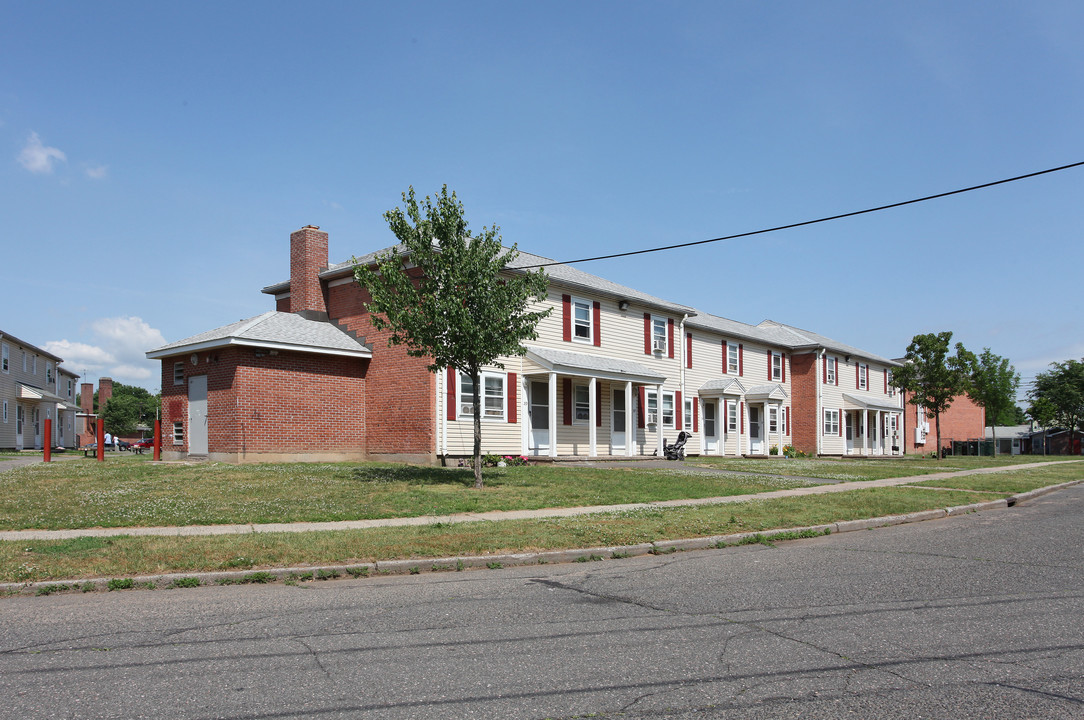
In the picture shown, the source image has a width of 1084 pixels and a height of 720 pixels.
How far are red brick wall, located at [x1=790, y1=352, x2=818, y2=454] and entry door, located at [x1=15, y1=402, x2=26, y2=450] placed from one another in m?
42.5

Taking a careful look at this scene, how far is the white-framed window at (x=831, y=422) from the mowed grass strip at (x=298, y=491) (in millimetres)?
24337

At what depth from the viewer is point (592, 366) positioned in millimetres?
26656

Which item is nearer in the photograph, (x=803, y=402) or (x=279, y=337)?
(x=279, y=337)

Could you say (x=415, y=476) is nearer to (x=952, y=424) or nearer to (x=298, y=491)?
(x=298, y=491)

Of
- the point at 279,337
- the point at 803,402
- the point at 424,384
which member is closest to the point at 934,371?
the point at 803,402

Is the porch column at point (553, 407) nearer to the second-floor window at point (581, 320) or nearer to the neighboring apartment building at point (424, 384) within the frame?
the neighboring apartment building at point (424, 384)

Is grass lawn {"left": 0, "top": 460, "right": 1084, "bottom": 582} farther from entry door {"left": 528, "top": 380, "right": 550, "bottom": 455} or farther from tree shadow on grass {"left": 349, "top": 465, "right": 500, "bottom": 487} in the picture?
entry door {"left": 528, "top": 380, "right": 550, "bottom": 455}

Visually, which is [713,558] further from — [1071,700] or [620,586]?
[1071,700]

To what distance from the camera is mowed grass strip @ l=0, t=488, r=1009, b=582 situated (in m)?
8.74

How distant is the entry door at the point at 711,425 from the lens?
36.4 meters

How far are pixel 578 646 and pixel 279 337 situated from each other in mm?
19494

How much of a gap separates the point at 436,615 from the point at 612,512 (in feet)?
23.0

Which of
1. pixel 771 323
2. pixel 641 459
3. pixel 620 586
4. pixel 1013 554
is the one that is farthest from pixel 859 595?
pixel 771 323

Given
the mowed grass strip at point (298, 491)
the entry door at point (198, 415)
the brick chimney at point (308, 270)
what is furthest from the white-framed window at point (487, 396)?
the entry door at point (198, 415)
